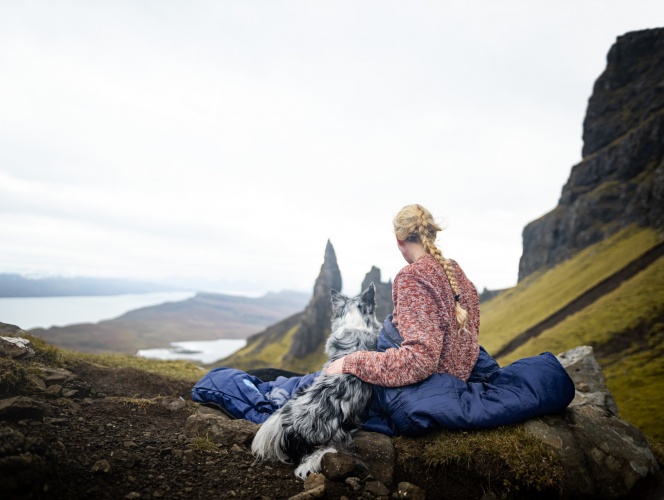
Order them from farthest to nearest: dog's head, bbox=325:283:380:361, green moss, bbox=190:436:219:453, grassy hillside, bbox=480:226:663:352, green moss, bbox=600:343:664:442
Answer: grassy hillside, bbox=480:226:663:352 < green moss, bbox=600:343:664:442 < dog's head, bbox=325:283:380:361 < green moss, bbox=190:436:219:453

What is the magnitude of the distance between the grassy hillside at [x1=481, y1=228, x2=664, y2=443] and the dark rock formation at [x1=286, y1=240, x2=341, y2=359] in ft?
133

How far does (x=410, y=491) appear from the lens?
469 centimetres

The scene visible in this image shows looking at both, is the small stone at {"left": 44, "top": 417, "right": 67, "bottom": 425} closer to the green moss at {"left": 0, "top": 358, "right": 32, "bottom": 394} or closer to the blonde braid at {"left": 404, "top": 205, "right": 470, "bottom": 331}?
the green moss at {"left": 0, "top": 358, "right": 32, "bottom": 394}

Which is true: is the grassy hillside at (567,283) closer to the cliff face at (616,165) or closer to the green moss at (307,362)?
the cliff face at (616,165)

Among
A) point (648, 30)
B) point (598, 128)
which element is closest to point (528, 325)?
point (598, 128)

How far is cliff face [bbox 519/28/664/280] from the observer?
94.3 m

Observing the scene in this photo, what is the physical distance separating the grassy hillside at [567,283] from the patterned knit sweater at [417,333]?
6437cm

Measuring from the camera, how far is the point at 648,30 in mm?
125000

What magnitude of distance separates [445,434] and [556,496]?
1521 millimetres

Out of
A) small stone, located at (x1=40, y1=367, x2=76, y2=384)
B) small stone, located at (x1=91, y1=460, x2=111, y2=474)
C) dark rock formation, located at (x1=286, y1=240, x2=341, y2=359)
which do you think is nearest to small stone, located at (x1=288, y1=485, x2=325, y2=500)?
small stone, located at (x1=91, y1=460, x2=111, y2=474)

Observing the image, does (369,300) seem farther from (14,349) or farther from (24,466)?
(14,349)

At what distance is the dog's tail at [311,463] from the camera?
4.82 metres

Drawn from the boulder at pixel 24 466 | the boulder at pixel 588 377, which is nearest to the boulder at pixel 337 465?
the boulder at pixel 24 466

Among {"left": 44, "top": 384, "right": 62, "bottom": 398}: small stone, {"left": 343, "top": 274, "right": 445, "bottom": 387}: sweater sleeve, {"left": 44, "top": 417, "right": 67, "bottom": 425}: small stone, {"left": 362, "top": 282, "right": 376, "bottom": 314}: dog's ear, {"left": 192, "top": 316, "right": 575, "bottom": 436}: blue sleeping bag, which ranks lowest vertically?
{"left": 44, "top": 417, "right": 67, "bottom": 425}: small stone
